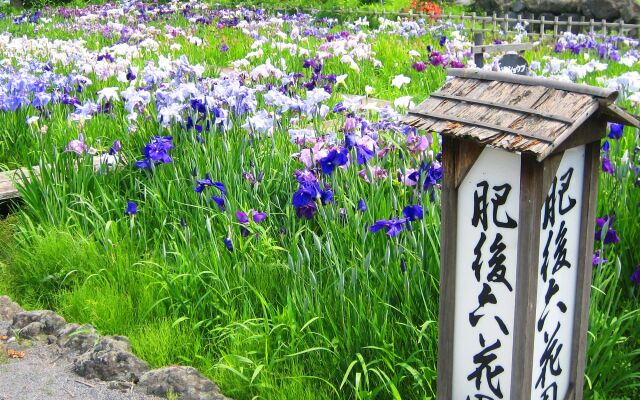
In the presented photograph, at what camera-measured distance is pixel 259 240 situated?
3.08 meters

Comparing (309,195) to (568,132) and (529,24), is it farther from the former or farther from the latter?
(529,24)

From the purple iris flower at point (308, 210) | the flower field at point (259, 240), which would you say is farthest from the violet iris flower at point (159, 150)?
the purple iris flower at point (308, 210)

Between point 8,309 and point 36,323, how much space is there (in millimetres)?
306

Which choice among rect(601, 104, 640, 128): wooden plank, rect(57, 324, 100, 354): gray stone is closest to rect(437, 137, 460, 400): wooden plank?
rect(601, 104, 640, 128): wooden plank

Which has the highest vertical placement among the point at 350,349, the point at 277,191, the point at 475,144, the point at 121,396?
the point at 475,144

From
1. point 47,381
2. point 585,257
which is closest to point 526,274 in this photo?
point 585,257

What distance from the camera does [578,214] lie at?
1994mm

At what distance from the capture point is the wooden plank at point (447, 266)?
75.0 inches

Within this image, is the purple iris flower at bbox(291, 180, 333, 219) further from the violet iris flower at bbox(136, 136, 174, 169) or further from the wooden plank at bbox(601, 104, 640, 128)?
the wooden plank at bbox(601, 104, 640, 128)

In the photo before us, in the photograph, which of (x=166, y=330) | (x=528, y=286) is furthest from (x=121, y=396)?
(x=528, y=286)

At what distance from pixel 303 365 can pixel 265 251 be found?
687 mm

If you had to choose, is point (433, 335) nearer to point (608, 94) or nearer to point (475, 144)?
point (475, 144)

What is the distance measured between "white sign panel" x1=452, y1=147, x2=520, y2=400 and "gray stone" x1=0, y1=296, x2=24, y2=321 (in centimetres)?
207

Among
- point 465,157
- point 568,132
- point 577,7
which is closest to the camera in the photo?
point 568,132
